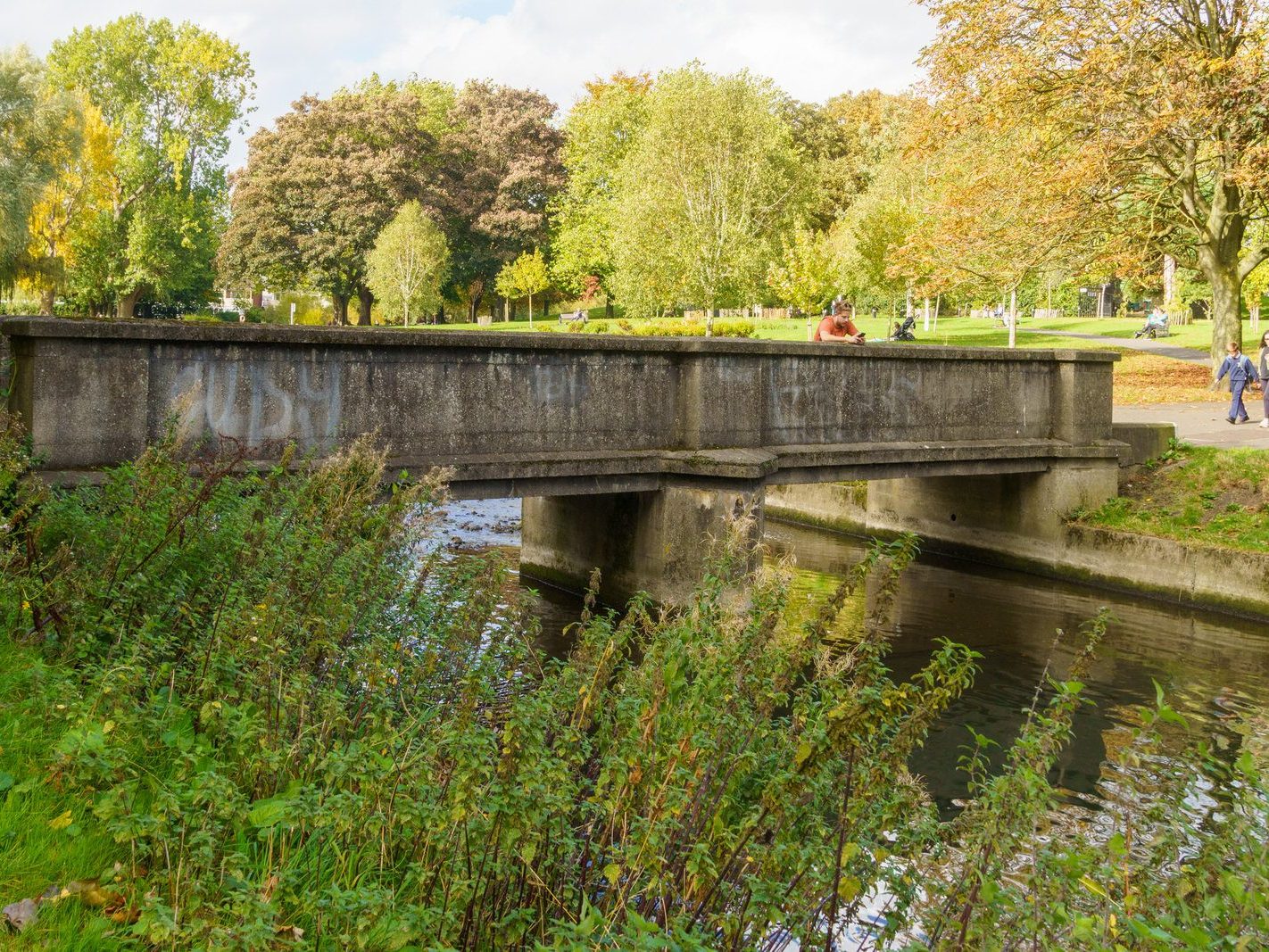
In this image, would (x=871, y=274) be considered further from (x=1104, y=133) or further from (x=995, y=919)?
(x=995, y=919)

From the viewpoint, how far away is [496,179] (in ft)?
196

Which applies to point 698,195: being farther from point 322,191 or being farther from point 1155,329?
point 322,191

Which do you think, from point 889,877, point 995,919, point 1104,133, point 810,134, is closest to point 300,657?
point 889,877

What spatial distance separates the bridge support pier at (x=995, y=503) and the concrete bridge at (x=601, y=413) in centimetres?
4

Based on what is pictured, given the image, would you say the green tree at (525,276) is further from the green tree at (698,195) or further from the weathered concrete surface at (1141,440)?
the weathered concrete surface at (1141,440)

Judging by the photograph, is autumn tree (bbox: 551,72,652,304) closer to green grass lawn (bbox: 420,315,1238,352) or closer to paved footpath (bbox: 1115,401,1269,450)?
green grass lawn (bbox: 420,315,1238,352)

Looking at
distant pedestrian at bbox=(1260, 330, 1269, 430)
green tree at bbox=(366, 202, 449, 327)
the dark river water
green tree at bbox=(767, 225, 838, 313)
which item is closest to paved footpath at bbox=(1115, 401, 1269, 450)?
distant pedestrian at bbox=(1260, 330, 1269, 430)

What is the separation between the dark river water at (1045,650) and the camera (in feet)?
28.4

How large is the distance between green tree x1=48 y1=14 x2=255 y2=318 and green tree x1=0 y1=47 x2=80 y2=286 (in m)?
14.5

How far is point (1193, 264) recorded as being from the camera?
86.7ft

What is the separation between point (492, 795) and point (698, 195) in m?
41.1

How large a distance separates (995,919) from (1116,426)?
13508mm

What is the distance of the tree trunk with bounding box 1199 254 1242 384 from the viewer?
80.0 ft

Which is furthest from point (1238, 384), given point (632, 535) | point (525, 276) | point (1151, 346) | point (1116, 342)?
point (525, 276)
